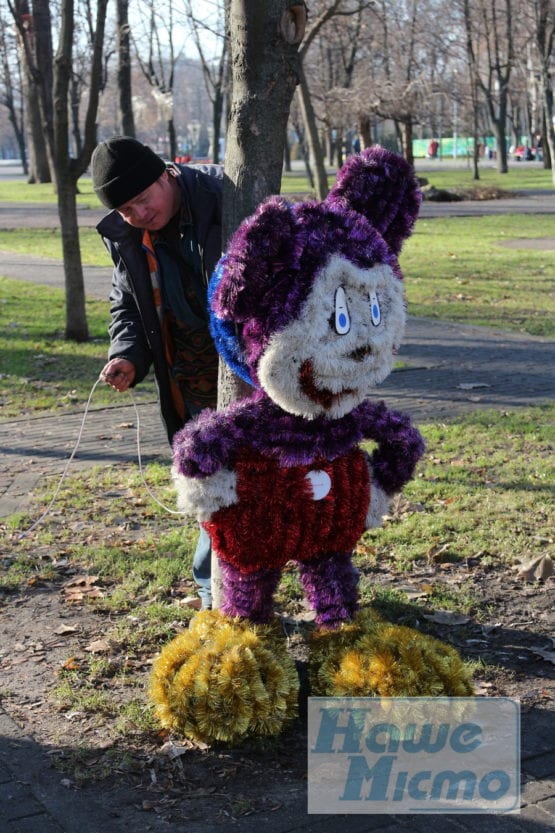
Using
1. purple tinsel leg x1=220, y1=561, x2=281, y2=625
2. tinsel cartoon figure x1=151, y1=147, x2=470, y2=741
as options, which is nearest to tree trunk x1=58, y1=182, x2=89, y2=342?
tinsel cartoon figure x1=151, y1=147, x2=470, y2=741

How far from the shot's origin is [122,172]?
3.85 m

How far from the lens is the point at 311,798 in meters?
3.18

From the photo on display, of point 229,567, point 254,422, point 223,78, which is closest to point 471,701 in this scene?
point 229,567

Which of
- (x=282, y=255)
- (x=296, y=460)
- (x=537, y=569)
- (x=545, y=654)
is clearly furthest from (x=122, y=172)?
(x=537, y=569)

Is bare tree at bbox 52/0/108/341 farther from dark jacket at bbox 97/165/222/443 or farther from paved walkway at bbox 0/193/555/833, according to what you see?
dark jacket at bbox 97/165/222/443

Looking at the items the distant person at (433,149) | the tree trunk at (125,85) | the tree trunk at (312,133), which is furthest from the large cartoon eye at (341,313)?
the distant person at (433,149)

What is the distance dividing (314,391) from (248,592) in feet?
2.80

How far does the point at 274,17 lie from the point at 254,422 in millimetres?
1499

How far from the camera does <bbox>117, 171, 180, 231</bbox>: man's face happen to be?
3.94 m

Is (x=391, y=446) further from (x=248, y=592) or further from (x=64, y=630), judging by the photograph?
(x=64, y=630)

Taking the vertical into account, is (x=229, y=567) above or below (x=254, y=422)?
below

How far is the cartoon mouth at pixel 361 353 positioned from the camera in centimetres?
341

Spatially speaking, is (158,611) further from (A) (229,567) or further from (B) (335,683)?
(B) (335,683)

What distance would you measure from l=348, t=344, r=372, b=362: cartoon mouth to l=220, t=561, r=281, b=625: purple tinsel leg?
0.88m
